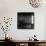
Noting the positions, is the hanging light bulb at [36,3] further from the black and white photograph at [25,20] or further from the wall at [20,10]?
the black and white photograph at [25,20]

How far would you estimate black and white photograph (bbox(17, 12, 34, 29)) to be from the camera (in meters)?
4.72

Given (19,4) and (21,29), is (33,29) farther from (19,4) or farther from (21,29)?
(19,4)

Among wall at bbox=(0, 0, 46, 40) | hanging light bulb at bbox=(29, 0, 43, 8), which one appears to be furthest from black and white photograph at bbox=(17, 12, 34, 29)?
hanging light bulb at bbox=(29, 0, 43, 8)

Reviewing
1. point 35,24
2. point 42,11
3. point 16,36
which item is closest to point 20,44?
point 16,36

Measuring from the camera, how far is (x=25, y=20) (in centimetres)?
473

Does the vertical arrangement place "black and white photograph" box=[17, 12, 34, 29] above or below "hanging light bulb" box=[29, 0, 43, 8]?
below

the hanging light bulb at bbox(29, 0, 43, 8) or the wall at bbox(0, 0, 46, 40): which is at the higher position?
the hanging light bulb at bbox(29, 0, 43, 8)

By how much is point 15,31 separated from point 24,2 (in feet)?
3.82

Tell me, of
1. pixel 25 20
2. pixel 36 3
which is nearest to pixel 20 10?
pixel 25 20

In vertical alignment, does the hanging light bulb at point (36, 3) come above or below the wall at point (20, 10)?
above

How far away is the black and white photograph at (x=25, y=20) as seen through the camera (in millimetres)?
4719

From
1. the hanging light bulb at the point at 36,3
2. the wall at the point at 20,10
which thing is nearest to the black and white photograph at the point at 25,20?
the wall at the point at 20,10

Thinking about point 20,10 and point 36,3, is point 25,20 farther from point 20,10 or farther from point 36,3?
point 36,3

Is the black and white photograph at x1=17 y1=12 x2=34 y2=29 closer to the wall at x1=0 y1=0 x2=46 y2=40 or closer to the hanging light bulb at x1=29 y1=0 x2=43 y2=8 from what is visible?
the wall at x1=0 y1=0 x2=46 y2=40
